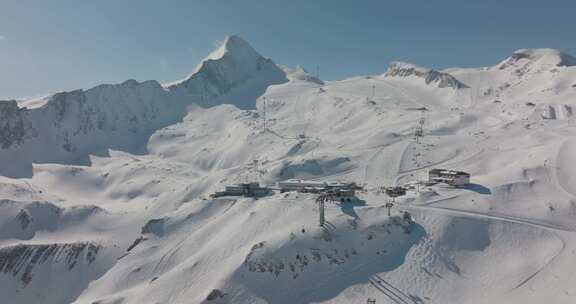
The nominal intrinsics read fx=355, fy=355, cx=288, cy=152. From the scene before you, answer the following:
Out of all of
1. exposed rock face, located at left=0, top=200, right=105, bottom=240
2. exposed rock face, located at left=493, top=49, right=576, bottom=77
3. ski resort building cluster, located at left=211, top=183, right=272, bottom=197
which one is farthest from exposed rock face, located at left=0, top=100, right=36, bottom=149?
exposed rock face, located at left=493, top=49, right=576, bottom=77

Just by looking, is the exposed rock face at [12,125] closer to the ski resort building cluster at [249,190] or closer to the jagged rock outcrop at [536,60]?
the ski resort building cluster at [249,190]

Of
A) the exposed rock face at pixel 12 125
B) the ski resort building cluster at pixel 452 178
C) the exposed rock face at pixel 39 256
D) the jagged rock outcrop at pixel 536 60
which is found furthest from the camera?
the jagged rock outcrop at pixel 536 60

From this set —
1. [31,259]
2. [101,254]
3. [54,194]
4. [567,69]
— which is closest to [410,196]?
[101,254]

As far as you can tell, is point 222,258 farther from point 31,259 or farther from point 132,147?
point 132,147

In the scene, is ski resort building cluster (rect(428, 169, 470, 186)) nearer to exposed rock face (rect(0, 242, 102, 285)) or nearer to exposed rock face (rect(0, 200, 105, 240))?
exposed rock face (rect(0, 242, 102, 285))

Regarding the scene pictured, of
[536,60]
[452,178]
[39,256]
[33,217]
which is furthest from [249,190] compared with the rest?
[536,60]

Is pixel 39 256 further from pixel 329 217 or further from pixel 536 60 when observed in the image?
pixel 536 60

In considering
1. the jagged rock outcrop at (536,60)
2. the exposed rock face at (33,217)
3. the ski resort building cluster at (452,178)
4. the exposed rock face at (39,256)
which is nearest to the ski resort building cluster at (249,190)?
the ski resort building cluster at (452,178)
